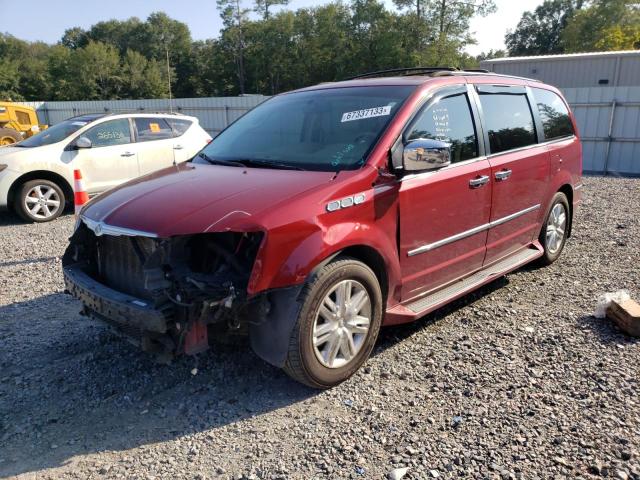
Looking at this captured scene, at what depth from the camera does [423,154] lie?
3422mm

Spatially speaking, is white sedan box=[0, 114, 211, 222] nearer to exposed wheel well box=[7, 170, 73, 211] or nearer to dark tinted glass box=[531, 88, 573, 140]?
exposed wheel well box=[7, 170, 73, 211]

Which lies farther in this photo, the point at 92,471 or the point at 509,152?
the point at 509,152

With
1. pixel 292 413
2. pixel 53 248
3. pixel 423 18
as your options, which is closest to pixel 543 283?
pixel 292 413

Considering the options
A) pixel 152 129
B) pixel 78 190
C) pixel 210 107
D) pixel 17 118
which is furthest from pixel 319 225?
pixel 17 118

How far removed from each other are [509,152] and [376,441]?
115 inches

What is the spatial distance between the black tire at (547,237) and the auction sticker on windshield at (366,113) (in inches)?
103

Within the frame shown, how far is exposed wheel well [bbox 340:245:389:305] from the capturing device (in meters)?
3.38

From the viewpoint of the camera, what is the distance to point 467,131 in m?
4.23

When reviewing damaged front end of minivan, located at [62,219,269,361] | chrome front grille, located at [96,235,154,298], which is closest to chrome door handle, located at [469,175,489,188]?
damaged front end of minivan, located at [62,219,269,361]

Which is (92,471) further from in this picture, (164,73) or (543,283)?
(164,73)

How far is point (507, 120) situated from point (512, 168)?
1.56ft

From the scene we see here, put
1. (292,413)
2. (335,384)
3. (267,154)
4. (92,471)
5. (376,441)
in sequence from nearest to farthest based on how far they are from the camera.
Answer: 1. (92,471)
2. (376,441)
3. (292,413)
4. (335,384)
5. (267,154)

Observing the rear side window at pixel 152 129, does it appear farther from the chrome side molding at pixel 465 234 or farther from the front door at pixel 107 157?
the chrome side molding at pixel 465 234

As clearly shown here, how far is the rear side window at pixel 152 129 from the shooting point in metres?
9.45
